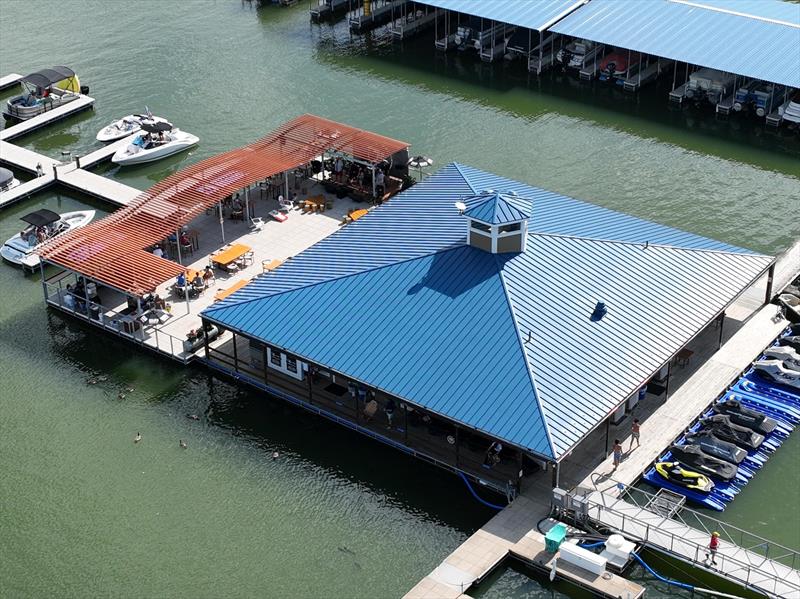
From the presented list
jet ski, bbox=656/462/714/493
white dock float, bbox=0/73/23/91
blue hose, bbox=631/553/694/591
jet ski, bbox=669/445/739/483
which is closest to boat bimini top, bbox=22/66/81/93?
white dock float, bbox=0/73/23/91

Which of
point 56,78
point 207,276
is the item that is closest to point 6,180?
point 56,78

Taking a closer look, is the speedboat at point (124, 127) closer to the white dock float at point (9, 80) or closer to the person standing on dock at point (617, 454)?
the white dock float at point (9, 80)

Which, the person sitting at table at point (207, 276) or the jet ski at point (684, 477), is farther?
the person sitting at table at point (207, 276)

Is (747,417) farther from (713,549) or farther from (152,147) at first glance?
(152,147)

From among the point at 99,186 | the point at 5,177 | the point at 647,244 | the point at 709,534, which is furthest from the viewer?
the point at 5,177

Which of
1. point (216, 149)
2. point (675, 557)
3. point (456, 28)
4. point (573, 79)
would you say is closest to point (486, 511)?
point (675, 557)

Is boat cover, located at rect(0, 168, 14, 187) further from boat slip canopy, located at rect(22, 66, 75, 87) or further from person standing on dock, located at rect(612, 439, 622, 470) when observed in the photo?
person standing on dock, located at rect(612, 439, 622, 470)

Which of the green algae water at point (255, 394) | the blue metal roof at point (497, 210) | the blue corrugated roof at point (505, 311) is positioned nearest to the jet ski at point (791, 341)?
Answer: the blue corrugated roof at point (505, 311)
